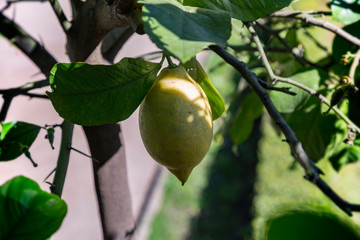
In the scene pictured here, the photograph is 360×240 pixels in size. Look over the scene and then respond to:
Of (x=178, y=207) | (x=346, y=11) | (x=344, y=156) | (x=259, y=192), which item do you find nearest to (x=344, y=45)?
(x=346, y=11)

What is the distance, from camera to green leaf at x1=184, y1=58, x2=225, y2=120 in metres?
0.43

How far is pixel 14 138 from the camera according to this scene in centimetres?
50

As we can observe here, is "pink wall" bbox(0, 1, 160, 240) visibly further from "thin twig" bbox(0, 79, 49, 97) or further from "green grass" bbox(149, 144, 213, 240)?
"thin twig" bbox(0, 79, 49, 97)

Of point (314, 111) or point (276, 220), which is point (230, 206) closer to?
point (314, 111)

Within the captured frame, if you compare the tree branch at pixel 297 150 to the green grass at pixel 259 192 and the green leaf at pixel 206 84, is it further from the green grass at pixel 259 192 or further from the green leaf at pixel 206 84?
the green grass at pixel 259 192

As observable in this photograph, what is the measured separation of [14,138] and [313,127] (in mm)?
403

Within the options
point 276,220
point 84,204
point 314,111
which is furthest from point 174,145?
point 84,204

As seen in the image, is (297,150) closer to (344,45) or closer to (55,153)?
(344,45)

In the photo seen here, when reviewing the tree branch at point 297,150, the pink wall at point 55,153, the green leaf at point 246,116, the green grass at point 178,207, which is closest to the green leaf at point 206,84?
the tree branch at point 297,150

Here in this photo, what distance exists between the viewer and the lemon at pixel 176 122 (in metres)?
0.36

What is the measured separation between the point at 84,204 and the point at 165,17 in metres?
1.88

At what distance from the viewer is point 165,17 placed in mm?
298

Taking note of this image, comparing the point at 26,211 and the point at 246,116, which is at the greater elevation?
the point at 26,211

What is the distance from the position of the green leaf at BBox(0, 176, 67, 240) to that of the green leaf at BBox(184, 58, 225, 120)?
0.18 metres
